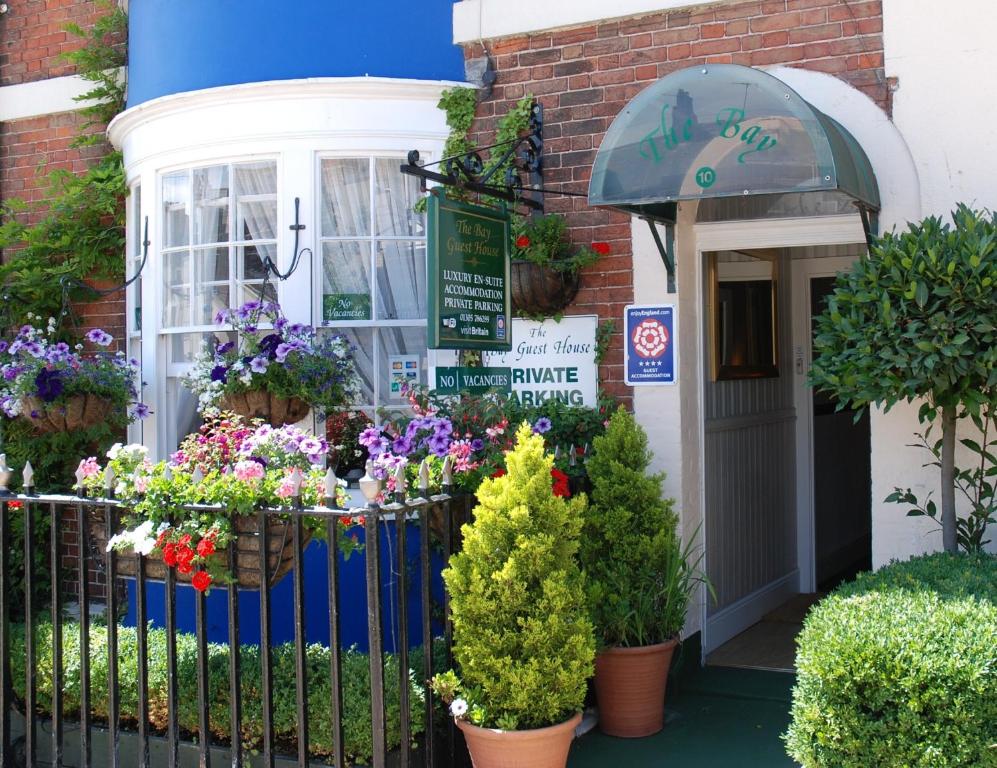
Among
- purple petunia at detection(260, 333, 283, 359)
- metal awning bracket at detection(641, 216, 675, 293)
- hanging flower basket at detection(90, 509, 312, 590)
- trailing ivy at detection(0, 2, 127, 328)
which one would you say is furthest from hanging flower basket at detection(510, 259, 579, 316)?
trailing ivy at detection(0, 2, 127, 328)

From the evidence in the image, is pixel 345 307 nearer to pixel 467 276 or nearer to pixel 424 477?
pixel 467 276

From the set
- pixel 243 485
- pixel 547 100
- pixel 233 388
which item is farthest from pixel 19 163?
pixel 243 485

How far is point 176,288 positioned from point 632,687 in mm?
3626

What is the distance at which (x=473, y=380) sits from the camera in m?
6.12

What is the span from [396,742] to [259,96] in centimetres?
377

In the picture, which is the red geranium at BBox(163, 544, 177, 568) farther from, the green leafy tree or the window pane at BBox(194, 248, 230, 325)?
the green leafy tree

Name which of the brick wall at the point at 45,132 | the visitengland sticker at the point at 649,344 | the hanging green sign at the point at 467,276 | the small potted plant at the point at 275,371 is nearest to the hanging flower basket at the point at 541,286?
the hanging green sign at the point at 467,276

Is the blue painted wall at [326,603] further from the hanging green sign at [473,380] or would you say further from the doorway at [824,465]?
the doorway at [824,465]

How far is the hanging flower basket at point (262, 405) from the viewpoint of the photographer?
614 centimetres

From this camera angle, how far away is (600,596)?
5059 mm

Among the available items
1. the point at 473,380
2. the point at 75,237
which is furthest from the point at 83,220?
the point at 473,380

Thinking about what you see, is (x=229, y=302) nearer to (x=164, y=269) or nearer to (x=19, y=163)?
(x=164, y=269)

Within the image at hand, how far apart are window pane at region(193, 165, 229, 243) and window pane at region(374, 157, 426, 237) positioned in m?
0.92

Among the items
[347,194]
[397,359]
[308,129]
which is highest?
[308,129]
